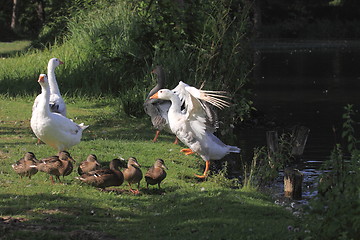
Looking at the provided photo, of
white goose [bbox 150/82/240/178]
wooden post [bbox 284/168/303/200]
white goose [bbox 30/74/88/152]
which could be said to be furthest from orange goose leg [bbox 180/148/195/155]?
white goose [bbox 30/74/88/152]

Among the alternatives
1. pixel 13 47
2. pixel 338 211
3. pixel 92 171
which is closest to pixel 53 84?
pixel 92 171

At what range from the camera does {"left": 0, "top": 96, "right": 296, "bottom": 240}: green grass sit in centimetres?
763

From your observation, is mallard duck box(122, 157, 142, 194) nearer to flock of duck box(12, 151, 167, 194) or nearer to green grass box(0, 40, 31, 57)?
flock of duck box(12, 151, 167, 194)

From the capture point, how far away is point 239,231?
762 cm

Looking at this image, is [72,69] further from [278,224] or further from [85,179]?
[278,224]

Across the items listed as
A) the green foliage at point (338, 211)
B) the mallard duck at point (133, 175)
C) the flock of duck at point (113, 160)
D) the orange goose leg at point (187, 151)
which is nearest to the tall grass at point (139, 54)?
the orange goose leg at point (187, 151)

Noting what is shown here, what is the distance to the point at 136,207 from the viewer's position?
895cm

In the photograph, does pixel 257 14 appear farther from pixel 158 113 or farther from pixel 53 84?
pixel 53 84

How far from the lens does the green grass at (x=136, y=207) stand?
7.63 m

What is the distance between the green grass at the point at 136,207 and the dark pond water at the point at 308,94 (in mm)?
1474

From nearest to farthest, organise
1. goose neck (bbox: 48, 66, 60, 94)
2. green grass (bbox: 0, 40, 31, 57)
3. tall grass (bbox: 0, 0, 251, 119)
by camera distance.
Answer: goose neck (bbox: 48, 66, 60, 94) → tall grass (bbox: 0, 0, 251, 119) → green grass (bbox: 0, 40, 31, 57)

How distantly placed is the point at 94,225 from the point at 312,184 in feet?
17.5

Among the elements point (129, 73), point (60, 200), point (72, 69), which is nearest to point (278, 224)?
point (60, 200)

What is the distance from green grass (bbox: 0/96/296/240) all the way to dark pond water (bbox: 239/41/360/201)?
1474 mm
